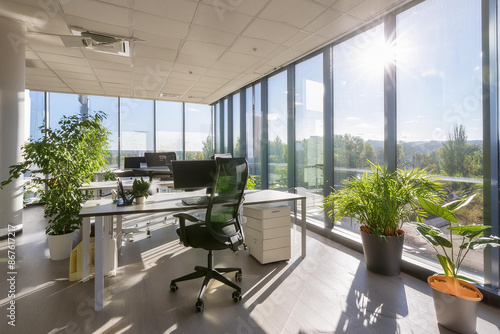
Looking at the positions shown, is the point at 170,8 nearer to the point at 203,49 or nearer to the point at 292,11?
the point at 203,49

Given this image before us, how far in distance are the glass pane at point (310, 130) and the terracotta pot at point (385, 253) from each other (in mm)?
1303

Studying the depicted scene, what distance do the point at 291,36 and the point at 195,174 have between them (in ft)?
7.77

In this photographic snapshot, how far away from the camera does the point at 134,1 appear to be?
2609 mm

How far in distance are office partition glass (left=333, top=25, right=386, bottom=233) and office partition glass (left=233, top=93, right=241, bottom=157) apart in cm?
339

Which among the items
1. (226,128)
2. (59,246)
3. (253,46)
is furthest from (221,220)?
(226,128)

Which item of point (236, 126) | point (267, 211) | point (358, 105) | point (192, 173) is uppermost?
point (236, 126)

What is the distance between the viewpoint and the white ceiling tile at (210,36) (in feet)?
10.6

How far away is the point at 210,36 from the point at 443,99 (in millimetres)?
2908

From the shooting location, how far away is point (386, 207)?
7.84 feet

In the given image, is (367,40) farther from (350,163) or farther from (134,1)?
(134,1)

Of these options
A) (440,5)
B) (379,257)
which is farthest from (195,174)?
(440,5)

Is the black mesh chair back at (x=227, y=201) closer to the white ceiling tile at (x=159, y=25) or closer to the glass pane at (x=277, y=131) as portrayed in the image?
the white ceiling tile at (x=159, y=25)

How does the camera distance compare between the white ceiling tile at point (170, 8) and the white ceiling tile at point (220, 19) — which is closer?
the white ceiling tile at point (170, 8)

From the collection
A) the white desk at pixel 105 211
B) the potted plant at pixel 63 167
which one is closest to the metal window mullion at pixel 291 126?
the white desk at pixel 105 211
